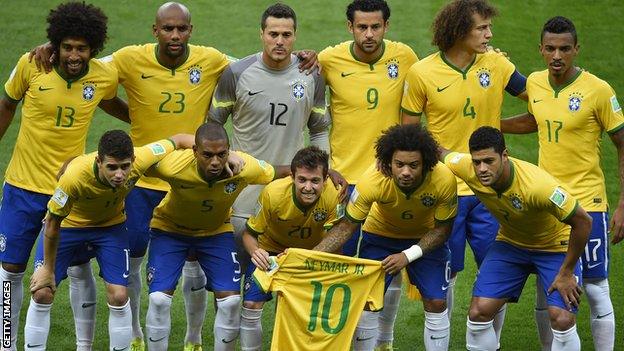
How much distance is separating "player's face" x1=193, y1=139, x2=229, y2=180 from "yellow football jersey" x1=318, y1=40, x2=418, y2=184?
1237 millimetres

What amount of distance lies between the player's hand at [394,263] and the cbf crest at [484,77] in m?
1.61

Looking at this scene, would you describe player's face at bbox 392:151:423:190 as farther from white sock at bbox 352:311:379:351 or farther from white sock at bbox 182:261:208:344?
white sock at bbox 182:261:208:344

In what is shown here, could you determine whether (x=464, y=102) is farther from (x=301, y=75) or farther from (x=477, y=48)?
(x=301, y=75)

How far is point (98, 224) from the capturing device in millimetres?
10930

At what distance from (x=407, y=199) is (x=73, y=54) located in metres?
2.88

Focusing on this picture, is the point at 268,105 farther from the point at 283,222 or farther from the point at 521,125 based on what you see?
the point at 521,125

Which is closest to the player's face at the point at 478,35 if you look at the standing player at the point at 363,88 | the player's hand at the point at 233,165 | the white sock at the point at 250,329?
the standing player at the point at 363,88

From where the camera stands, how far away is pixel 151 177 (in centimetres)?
1134

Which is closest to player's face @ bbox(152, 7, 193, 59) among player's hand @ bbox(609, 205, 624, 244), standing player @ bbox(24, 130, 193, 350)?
standing player @ bbox(24, 130, 193, 350)

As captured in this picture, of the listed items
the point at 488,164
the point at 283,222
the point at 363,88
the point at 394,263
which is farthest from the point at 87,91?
the point at 488,164

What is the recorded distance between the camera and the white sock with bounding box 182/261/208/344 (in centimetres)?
1162

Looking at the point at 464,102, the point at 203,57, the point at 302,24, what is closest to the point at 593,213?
the point at 464,102

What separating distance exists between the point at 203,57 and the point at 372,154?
1.62 m

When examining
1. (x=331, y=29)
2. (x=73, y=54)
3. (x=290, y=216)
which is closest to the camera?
(x=290, y=216)
